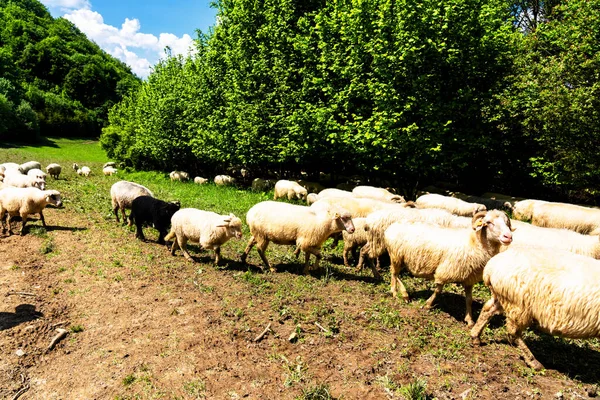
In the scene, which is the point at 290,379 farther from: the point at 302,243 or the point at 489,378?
the point at 302,243

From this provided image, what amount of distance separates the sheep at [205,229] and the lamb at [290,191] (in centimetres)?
966

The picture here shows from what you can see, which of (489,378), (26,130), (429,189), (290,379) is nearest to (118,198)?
(290,379)

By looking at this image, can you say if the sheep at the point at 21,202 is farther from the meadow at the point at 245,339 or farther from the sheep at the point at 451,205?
the sheep at the point at 451,205

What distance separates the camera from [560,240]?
873 centimetres

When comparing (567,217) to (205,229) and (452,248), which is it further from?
(205,229)

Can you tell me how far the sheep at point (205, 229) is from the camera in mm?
9430

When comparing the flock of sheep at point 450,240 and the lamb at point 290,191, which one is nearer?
the flock of sheep at point 450,240

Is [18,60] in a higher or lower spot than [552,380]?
higher

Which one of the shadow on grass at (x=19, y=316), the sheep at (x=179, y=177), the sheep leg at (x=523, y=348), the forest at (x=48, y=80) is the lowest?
the shadow on grass at (x=19, y=316)

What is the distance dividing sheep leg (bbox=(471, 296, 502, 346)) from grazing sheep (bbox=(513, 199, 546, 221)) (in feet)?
38.4

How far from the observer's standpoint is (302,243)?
9312mm

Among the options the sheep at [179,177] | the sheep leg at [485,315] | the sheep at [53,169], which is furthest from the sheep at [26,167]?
the sheep leg at [485,315]

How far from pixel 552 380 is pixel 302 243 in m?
5.80

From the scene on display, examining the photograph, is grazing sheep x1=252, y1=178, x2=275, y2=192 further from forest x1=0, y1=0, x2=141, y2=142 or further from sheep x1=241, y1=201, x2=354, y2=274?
forest x1=0, y1=0, x2=141, y2=142
